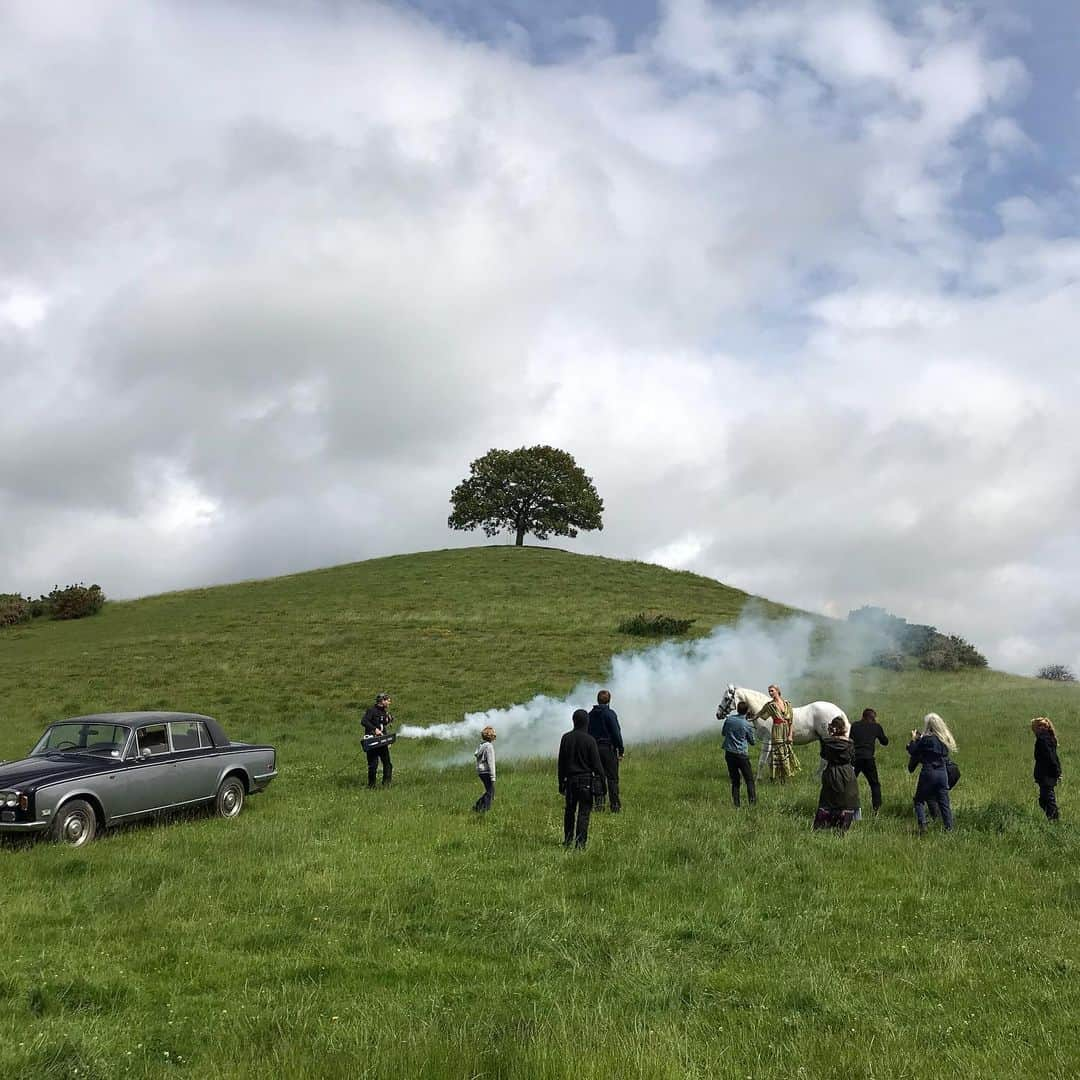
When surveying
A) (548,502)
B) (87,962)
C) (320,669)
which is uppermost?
(548,502)

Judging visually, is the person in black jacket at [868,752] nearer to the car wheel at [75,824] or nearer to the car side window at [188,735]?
the car side window at [188,735]

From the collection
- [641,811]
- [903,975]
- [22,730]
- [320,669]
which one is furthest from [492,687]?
[903,975]

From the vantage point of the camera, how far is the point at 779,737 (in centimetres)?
1919

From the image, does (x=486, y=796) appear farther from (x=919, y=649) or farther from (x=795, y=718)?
(x=919, y=649)

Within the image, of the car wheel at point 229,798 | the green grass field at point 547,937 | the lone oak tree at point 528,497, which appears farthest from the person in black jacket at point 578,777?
the lone oak tree at point 528,497

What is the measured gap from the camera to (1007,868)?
434 inches

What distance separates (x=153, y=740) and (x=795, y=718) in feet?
44.9

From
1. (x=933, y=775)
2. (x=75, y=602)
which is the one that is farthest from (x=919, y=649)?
(x=75, y=602)

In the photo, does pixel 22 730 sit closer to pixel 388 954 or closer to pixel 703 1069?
pixel 388 954

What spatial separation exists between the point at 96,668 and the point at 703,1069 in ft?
130

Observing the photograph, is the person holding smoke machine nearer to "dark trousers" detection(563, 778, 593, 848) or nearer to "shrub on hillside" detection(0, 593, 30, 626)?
"dark trousers" detection(563, 778, 593, 848)

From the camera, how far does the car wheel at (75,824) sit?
12602 mm

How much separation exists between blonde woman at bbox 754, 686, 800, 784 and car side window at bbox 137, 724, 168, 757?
1208 cm

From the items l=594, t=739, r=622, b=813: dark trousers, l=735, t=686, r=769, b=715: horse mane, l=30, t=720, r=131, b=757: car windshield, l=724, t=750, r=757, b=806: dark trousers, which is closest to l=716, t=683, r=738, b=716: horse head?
l=735, t=686, r=769, b=715: horse mane
